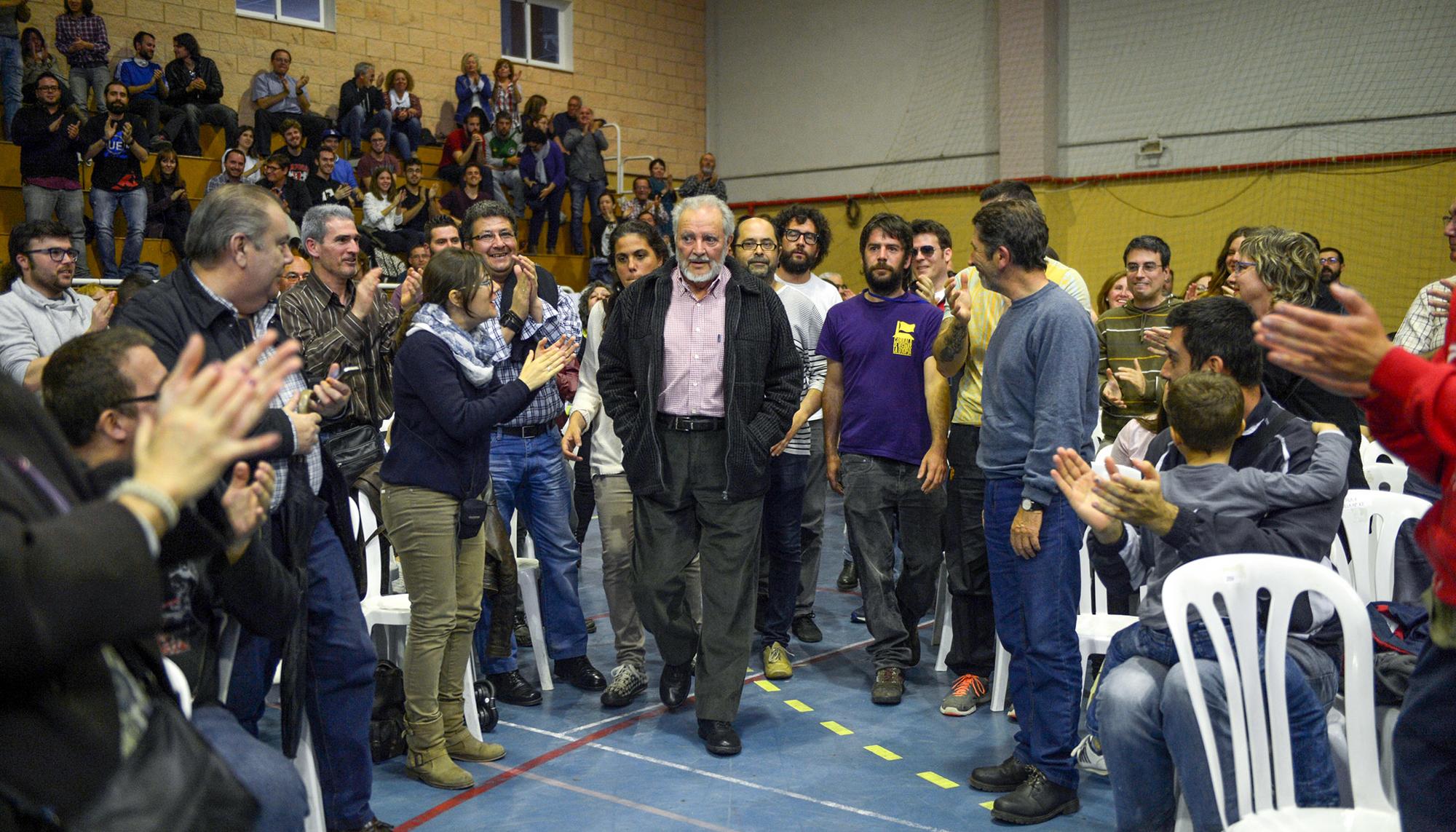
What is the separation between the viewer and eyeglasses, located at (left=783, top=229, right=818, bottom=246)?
5195mm

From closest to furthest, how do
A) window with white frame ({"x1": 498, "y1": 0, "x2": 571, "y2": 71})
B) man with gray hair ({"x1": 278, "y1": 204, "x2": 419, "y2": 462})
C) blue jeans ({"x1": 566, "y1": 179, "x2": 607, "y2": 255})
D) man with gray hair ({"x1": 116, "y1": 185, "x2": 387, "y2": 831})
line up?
1. man with gray hair ({"x1": 116, "y1": 185, "x2": 387, "y2": 831})
2. man with gray hair ({"x1": 278, "y1": 204, "x2": 419, "y2": 462})
3. blue jeans ({"x1": 566, "y1": 179, "x2": 607, "y2": 255})
4. window with white frame ({"x1": 498, "y1": 0, "x2": 571, "y2": 71})

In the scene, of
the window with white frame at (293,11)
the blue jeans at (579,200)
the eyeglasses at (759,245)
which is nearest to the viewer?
the eyeglasses at (759,245)

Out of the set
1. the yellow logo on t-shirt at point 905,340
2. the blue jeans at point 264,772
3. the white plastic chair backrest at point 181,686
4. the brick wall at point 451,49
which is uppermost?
the brick wall at point 451,49

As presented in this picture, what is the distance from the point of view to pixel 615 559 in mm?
4457

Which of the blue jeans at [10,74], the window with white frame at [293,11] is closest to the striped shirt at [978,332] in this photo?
the blue jeans at [10,74]

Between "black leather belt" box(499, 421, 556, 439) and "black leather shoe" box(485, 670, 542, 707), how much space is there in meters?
0.91

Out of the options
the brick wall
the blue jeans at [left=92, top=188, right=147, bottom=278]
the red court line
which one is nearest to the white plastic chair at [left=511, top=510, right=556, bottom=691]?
the red court line

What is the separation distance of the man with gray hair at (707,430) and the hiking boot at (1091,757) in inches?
43.5

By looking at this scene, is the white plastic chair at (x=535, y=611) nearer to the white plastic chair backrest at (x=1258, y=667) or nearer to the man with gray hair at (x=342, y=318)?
the man with gray hair at (x=342, y=318)

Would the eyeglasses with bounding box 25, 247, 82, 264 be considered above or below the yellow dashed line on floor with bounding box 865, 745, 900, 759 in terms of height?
above

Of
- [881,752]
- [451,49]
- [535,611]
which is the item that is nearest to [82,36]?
[451,49]

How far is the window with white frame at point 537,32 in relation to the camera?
1426 centimetres

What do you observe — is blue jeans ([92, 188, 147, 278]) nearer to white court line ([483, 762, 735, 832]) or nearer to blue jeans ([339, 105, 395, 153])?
blue jeans ([339, 105, 395, 153])

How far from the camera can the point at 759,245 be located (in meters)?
5.16
